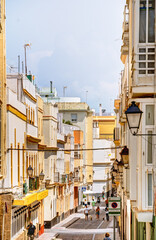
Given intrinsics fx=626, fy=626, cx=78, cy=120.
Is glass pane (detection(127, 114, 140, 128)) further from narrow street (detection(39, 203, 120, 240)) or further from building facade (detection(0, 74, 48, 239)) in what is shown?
narrow street (detection(39, 203, 120, 240))

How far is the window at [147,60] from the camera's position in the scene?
588 inches

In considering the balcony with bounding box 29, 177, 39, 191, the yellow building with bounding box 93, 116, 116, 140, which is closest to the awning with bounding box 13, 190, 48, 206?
the balcony with bounding box 29, 177, 39, 191

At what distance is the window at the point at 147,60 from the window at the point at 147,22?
245mm

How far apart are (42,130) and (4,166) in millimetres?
19312

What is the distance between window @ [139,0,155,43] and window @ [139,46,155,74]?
245 millimetres

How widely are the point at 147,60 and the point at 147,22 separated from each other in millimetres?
994

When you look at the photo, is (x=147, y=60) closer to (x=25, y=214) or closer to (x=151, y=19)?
(x=151, y=19)

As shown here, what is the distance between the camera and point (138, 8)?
50.1 feet

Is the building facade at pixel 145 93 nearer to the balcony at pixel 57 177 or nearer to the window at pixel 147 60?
the window at pixel 147 60

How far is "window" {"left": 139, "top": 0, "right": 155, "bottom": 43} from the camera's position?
15172 millimetres

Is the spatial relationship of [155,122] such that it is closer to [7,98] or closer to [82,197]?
[7,98]

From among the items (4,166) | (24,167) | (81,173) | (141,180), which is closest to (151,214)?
(141,180)

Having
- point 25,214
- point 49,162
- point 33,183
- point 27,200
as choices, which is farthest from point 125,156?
point 49,162

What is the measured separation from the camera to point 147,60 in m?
14.9
